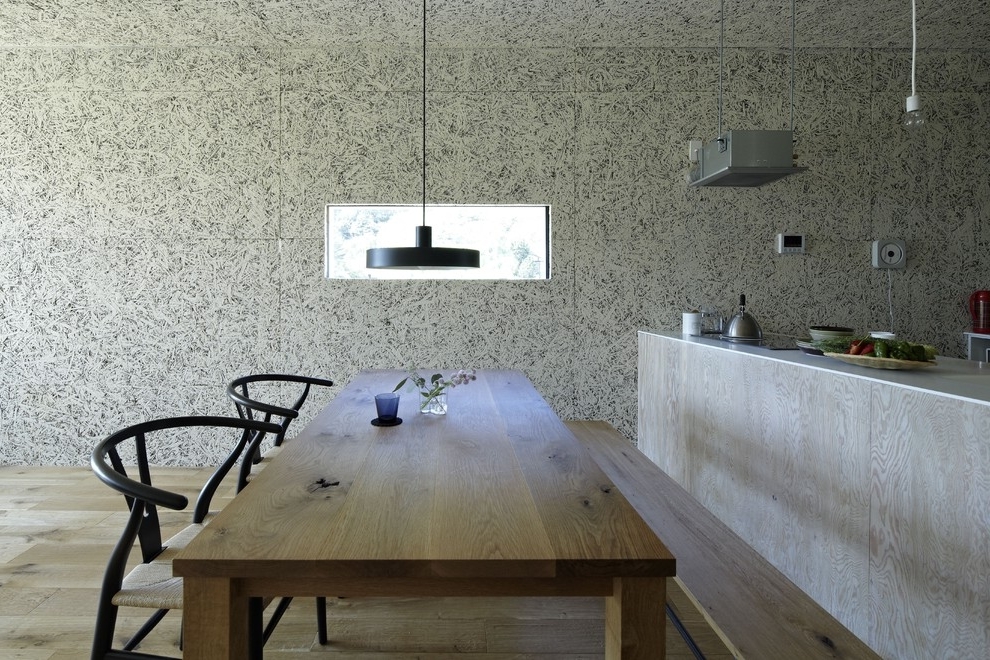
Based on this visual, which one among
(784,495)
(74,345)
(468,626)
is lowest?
(468,626)

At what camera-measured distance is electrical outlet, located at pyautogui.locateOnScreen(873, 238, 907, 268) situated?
421 centimetres

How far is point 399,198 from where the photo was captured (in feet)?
13.9

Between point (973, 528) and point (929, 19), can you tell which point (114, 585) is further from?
point (929, 19)

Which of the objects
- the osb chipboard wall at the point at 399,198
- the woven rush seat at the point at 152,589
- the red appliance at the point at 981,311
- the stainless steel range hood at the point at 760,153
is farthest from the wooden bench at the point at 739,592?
the red appliance at the point at 981,311

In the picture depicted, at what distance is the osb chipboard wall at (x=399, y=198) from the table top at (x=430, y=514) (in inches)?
96.2

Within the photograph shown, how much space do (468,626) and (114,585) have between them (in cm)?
124

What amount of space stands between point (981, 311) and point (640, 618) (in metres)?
4.22

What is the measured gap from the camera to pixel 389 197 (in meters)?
4.24

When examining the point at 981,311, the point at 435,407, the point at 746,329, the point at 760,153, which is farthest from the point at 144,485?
the point at 981,311

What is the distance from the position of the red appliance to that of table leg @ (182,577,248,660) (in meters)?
4.71

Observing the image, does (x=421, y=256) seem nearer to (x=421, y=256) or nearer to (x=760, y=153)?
(x=421, y=256)

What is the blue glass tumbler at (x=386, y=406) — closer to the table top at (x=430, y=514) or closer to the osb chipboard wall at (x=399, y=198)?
the table top at (x=430, y=514)

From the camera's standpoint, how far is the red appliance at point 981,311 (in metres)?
4.02

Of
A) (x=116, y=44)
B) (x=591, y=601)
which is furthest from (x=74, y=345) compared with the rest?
(x=591, y=601)
